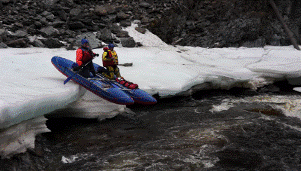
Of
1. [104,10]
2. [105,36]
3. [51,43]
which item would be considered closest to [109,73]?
[51,43]

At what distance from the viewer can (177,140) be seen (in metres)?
5.76

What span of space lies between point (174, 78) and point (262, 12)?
42.7 ft

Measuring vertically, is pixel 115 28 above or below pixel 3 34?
above

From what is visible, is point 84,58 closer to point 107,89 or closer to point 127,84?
point 107,89

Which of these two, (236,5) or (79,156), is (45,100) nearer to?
(79,156)

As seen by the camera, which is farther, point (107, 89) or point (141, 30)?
point (141, 30)

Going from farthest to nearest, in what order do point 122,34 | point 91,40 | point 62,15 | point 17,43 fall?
point 62,15 < point 122,34 < point 91,40 < point 17,43

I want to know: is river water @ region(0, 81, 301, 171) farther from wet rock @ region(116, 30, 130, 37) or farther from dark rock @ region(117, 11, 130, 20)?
dark rock @ region(117, 11, 130, 20)

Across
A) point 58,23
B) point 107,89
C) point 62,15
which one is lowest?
point 107,89

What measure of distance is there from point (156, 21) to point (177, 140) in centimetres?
1155

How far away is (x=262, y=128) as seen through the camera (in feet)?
21.1

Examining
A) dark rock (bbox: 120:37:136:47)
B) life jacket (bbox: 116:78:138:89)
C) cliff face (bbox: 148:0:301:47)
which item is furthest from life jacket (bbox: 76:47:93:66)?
cliff face (bbox: 148:0:301:47)

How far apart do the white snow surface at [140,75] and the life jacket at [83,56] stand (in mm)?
610

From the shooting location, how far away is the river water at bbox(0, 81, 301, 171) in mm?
4746
